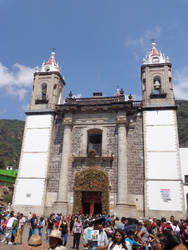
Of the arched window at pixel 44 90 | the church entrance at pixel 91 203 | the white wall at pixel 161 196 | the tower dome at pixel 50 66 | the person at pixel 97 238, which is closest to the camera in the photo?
the person at pixel 97 238

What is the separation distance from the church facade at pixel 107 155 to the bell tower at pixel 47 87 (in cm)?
15

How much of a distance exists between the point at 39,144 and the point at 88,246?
1699cm

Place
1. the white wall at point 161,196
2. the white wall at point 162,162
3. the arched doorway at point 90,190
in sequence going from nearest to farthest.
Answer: the white wall at point 161,196
the white wall at point 162,162
the arched doorway at point 90,190

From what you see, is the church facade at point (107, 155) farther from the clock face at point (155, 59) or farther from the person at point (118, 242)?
the person at point (118, 242)

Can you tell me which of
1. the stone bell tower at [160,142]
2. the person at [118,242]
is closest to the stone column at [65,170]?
the stone bell tower at [160,142]

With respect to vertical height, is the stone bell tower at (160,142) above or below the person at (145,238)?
above

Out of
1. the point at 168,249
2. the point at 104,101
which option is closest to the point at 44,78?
the point at 104,101

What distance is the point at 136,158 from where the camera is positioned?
2077 cm

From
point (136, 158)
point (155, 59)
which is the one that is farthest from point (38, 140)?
point (155, 59)

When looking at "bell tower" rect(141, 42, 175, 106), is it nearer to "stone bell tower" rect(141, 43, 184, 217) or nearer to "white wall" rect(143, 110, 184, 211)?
"stone bell tower" rect(141, 43, 184, 217)

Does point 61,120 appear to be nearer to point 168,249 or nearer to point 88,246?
point 88,246

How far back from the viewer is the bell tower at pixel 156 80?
22.4 metres

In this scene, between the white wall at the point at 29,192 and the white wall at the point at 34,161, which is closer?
the white wall at the point at 29,192

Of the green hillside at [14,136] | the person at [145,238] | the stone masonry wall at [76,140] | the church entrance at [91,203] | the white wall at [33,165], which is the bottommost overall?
the person at [145,238]
